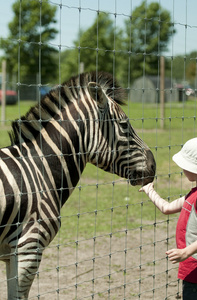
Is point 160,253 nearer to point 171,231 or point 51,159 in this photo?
point 171,231

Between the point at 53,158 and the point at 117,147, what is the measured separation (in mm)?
561

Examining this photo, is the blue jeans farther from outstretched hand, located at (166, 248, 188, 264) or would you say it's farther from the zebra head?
the zebra head

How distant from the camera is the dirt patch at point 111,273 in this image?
160 inches

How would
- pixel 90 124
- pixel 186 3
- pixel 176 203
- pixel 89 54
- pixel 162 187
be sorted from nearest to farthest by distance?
pixel 176 203, pixel 90 124, pixel 186 3, pixel 162 187, pixel 89 54

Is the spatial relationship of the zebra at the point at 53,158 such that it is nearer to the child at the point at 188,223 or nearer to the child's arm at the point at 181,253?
the child at the point at 188,223

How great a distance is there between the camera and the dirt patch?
405 cm

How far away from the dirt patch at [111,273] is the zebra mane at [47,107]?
1.06m

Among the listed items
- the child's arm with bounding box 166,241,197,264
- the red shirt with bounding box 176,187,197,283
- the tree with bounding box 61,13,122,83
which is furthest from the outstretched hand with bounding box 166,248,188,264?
the tree with bounding box 61,13,122,83

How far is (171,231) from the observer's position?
6012 millimetres

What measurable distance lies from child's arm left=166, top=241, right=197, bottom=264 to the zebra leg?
3.02 ft

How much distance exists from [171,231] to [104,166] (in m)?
2.92

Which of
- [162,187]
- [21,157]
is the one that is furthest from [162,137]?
[21,157]

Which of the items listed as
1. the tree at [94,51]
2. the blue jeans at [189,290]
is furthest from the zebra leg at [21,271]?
the tree at [94,51]

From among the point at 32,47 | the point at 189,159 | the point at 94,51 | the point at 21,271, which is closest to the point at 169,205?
the point at 189,159
